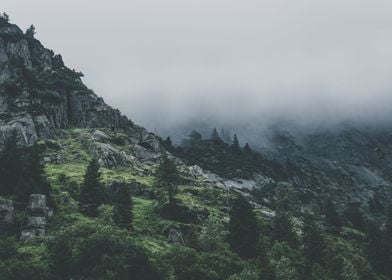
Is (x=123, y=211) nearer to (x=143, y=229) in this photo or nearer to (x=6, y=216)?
(x=143, y=229)

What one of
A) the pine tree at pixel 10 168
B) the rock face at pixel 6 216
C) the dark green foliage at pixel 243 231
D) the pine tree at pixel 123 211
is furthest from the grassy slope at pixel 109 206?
the dark green foliage at pixel 243 231

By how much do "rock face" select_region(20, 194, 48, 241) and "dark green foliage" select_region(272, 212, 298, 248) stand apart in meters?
50.9

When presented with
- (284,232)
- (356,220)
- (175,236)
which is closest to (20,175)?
(175,236)

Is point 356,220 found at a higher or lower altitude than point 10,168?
lower

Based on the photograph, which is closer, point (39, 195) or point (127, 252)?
point (127, 252)

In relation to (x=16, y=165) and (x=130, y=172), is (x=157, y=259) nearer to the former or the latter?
(x=16, y=165)

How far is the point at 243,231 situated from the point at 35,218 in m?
43.4

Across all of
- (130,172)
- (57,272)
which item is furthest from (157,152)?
(57,272)

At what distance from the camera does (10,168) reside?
10644 cm

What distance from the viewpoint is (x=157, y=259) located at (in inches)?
3396

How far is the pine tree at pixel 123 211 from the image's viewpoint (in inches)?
3959

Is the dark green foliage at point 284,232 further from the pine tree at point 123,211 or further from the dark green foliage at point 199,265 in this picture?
the pine tree at point 123,211

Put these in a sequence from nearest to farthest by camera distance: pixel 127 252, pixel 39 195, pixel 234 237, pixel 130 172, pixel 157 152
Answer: pixel 127 252
pixel 39 195
pixel 234 237
pixel 130 172
pixel 157 152

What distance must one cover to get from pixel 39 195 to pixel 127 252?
27515 millimetres
